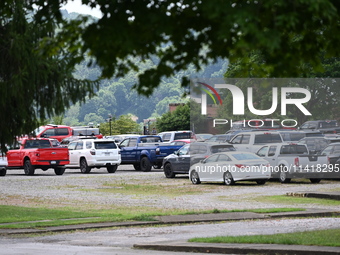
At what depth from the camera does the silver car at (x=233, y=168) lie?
33.3 m

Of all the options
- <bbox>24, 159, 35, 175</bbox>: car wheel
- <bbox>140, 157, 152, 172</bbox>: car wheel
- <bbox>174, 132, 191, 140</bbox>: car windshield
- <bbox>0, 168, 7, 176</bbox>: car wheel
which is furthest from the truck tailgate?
<bbox>174, 132, 191, 140</bbox>: car windshield

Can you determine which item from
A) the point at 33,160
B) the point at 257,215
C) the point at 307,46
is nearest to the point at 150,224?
the point at 257,215

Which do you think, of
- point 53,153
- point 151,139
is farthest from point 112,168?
point 53,153

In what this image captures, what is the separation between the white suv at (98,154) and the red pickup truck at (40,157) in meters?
1.56

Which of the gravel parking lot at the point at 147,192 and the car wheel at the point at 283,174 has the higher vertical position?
the car wheel at the point at 283,174

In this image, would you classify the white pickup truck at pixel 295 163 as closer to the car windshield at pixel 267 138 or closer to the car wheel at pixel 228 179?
the car wheel at pixel 228 179

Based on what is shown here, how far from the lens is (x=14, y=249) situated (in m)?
15.4

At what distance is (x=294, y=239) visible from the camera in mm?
15422

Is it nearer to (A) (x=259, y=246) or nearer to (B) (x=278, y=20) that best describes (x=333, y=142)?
(A) (x=259, y=246)

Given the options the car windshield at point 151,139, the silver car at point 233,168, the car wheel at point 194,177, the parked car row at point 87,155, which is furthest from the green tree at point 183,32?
the car windshield at point 151,139

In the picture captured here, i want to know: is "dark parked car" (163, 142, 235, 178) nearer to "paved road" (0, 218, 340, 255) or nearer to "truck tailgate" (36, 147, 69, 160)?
"truck tailgate" (36, 147, 69, 160)

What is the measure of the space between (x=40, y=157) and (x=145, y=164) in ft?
19.6

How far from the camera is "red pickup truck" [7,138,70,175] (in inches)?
1766

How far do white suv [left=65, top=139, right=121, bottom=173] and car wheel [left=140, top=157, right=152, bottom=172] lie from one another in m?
1.36
